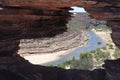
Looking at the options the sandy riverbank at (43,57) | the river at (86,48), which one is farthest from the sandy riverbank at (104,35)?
the sandy riverbank at (43,57)

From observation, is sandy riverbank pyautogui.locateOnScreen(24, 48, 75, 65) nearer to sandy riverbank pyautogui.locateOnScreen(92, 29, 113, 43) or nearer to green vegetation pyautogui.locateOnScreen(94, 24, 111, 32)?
sandy riverbank pyautogui.locateOnScreen(92, 29, 113, 43)

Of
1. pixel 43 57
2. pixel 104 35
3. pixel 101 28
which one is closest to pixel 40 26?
pixel 43 57

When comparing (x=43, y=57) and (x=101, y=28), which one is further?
(x=101, y=28)

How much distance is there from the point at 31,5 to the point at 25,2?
2.06 feet

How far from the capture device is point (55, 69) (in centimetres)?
2638

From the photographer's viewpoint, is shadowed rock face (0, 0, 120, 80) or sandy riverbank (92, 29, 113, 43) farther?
sandy riverbank (92, 29, 113, 43)

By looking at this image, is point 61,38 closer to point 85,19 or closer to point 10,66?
point 85,19

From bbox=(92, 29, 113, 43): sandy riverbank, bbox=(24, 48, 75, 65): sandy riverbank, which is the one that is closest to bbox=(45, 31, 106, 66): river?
bbox=(24, 48, 75, 65): sandy riverbank

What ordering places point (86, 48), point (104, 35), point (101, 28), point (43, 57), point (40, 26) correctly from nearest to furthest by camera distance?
point (40, 26)
point (43, 57)
point (86, 48)
point (104, 35)
point (101, 28)

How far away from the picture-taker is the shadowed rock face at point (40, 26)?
23656mm

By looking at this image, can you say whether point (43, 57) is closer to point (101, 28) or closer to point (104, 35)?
point (104, 35)

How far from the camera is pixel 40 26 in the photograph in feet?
89.7

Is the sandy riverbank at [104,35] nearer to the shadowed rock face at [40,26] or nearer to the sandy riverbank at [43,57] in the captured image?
the sandy riverbank at [43,57]

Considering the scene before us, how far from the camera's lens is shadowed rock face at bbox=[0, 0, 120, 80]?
77.6ft
